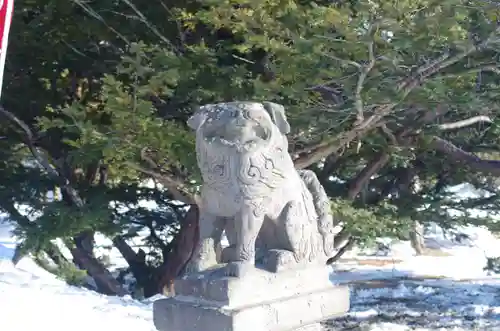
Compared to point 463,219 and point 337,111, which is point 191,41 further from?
point 463,219

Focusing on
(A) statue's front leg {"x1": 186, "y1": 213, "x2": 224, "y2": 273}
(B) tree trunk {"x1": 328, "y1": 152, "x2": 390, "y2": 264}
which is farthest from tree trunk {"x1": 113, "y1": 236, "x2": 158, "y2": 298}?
(A) statue's front leg {"x1": 186, "y1": 213, "x2": 224, "y2": 273}

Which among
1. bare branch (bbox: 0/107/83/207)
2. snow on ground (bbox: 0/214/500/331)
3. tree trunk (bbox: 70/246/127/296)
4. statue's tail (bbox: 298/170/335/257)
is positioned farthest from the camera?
tree trunk (bbox: 70/246/127/296)

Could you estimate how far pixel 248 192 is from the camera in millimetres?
3441

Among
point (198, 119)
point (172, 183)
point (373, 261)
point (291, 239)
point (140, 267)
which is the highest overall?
point (172, 183)

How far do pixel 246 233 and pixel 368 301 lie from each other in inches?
230

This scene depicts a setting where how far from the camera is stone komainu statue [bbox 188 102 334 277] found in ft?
11.2

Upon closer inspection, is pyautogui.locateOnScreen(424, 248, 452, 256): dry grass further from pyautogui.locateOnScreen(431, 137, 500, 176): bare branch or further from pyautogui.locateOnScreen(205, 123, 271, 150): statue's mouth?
pyautogui.locateOnScreen(205, 123, 271, 150): statue's mouth

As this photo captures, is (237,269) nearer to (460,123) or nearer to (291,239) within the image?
(291,239)

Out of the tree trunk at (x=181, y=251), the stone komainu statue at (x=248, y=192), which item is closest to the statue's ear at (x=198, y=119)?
the stone komainu statue at (x=248, y=192)

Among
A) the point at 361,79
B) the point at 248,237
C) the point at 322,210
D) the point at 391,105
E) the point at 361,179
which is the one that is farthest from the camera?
the point at 361,179

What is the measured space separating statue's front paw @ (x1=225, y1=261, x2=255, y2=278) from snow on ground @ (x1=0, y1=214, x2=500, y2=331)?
8.45ft

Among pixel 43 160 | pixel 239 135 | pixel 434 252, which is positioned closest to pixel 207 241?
pixel 239 135

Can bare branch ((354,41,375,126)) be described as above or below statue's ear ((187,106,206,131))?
above

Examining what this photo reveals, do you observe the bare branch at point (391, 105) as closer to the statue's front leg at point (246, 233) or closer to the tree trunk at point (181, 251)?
the tree trunk at point (181, 251)
